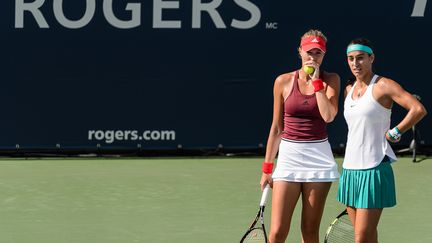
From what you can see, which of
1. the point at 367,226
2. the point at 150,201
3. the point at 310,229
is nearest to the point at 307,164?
the point at 310,229

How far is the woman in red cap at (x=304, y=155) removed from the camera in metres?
5.35

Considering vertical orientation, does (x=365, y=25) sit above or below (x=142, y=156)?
above

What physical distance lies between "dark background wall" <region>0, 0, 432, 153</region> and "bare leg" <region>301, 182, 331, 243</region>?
23.6ft

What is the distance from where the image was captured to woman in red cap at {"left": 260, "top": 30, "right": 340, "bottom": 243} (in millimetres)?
5352

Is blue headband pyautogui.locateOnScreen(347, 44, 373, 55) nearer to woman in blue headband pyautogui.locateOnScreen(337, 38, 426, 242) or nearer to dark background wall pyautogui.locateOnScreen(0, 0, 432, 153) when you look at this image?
woman in blue headband pyautogui.locateOnScreen(337, 38, 426, 242)

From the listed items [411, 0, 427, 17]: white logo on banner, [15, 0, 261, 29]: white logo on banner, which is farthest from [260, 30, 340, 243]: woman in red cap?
[411, 0, 427, 17]: white logo on banner

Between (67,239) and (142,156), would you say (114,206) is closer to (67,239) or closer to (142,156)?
(67,239)

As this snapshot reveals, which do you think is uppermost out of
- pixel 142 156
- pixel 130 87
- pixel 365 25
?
pixel 365 25

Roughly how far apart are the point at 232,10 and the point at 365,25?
6.32 ft

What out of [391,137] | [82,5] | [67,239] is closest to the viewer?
[391,137]

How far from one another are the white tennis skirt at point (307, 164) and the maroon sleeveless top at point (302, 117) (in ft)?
0.14

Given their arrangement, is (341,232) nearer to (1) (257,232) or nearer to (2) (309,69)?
(1) (257,232)

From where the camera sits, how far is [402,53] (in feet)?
41.7

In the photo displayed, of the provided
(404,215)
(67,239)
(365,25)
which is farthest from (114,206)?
(365,25)
